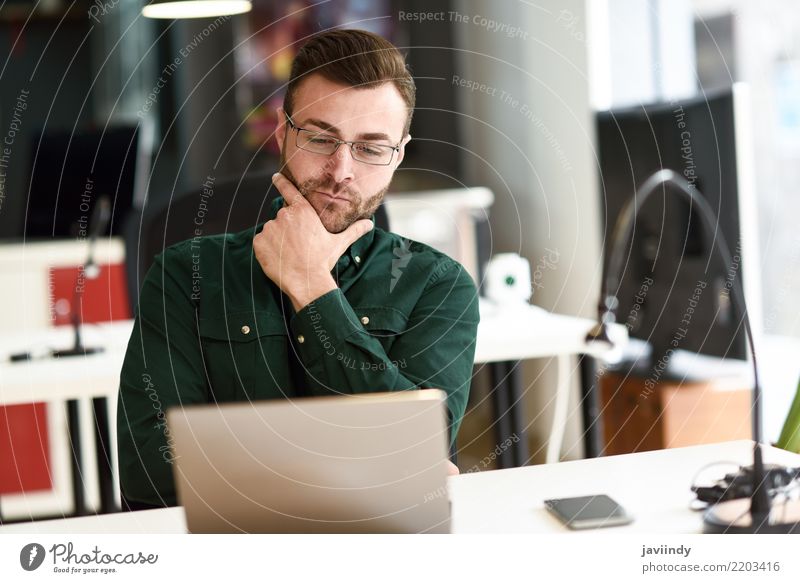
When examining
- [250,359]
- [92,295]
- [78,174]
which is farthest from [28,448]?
[250,359]

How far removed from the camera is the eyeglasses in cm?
99

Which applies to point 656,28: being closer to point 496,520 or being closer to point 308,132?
point 308,132

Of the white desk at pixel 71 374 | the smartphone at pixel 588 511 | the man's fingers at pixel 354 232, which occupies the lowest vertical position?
the smartphone at pixel 588 511

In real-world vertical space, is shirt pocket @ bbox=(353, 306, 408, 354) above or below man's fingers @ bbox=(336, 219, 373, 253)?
below

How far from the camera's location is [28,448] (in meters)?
2.59

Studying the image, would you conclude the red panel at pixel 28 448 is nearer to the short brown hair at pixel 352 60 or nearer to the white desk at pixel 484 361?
the white desk at pixel 484 361

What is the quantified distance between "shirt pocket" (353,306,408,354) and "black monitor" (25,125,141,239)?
1136 millimetres

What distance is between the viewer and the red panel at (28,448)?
256cm

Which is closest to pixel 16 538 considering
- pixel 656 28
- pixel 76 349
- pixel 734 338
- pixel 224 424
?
pixel 224 424

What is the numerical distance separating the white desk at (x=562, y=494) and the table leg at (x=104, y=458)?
→ 21.2 inches

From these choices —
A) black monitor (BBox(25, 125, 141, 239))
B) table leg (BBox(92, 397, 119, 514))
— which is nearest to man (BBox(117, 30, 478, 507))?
table leg (BBox(92, 397, 119, 514))

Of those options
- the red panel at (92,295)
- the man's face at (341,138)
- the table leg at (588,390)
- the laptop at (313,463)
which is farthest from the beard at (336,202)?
the red panel at (92,295)

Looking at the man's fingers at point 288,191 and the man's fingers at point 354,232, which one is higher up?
the man's fingers at point 288,191

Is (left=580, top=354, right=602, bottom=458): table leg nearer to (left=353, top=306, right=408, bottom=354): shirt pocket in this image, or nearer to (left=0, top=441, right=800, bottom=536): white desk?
(left=0, top=441, right=800, bottom=536): white desk
